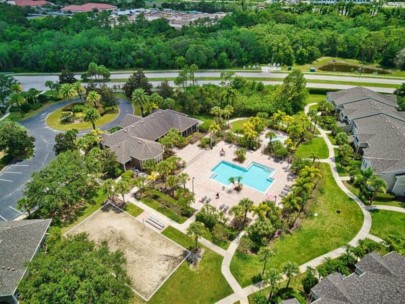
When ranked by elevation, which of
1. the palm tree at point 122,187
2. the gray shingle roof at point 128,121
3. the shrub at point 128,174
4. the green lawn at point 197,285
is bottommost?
the green lawn at point 197,285

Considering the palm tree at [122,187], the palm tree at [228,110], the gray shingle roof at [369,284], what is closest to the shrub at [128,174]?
the palm tree at [122,187]

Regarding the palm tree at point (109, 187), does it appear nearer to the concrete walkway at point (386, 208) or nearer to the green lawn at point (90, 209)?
the green lawn at point (90, 209)

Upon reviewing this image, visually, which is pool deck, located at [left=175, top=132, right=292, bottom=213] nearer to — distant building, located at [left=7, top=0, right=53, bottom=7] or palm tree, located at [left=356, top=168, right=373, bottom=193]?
palm tree, located at [left=356, top=168, right=373, bottom=193]

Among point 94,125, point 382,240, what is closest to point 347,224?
point 382,240

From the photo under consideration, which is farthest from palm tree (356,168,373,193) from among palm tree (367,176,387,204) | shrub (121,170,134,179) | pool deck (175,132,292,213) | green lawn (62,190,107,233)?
green lawn (62,190,107,233)

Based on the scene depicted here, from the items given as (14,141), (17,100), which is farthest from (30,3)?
(14,141)
